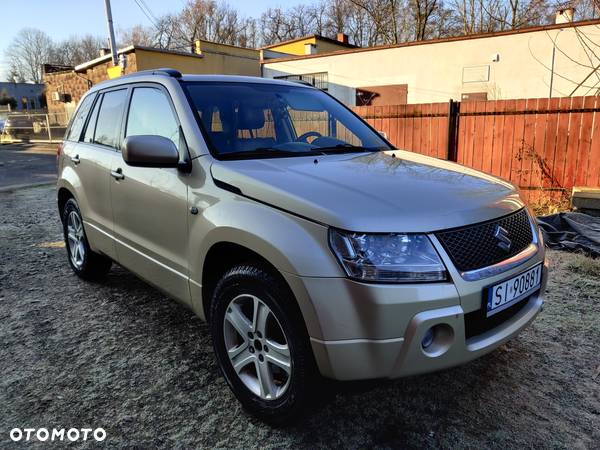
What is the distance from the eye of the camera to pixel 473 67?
14391 millimetres

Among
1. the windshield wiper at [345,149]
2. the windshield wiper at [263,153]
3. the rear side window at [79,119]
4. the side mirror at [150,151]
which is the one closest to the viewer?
the side mirror at [150,151]

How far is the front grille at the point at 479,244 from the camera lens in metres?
1.97

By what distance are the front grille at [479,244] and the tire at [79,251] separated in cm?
324

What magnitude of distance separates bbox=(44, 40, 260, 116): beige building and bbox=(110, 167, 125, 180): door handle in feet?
48.8

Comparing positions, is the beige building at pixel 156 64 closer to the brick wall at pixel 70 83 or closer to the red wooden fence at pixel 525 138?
the brick wall at pixel 70 83

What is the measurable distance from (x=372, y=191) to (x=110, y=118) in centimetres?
253

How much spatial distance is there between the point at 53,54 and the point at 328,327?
288 feet

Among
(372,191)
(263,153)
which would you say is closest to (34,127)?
(263,153)

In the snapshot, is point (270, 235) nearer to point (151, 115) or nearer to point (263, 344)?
point (263, 344)

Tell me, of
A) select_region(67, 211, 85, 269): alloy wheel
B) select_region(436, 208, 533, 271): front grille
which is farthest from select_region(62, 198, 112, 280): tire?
select_region(436, 208, 533, 271): front grille

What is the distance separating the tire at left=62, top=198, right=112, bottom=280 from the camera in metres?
4.24

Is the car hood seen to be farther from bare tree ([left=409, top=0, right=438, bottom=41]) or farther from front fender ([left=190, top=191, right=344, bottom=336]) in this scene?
bare tree ([left=409, top=0, right=438, bottom=41])

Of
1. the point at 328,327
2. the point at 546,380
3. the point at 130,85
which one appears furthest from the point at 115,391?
the point at 546,380

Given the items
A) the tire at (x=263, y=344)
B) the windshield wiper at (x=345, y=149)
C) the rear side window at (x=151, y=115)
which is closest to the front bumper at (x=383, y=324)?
the tire at (x=263, y=344)
